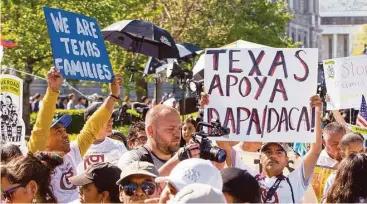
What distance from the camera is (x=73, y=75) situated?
8.43 m

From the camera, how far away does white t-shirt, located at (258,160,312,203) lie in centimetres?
738

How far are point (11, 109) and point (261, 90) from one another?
6.66 ft

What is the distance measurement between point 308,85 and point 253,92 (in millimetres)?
399

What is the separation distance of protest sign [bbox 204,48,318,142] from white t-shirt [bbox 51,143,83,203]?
1093 mm

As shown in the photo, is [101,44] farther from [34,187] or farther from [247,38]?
[247,38]

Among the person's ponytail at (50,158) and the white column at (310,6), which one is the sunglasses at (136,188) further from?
the white column at (310,6)

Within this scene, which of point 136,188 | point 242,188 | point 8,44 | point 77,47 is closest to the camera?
point 242,188

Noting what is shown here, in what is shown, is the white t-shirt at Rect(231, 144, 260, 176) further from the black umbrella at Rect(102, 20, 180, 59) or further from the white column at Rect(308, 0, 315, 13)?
the white column at Rect(308, 0, 315, 13)

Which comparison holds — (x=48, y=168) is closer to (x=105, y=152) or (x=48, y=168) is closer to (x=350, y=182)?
(x=350, y=182)

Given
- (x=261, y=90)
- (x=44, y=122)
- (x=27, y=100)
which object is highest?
(x=261, y=90)

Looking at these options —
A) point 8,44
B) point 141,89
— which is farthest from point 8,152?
point 141,89

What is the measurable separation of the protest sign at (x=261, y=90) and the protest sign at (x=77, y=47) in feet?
2.54

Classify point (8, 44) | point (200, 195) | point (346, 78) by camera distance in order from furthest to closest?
point (8, 44) → point (346, 78) → point (200, 195)

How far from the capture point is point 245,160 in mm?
8492
